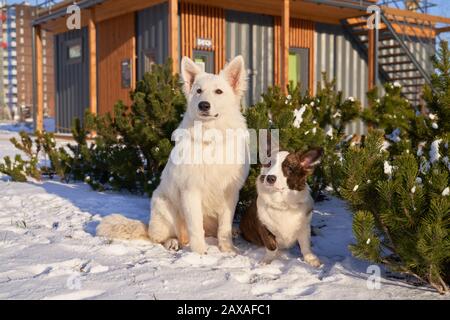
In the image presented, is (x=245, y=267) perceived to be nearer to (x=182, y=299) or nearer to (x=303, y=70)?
(x=182, y=299)

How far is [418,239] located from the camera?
9.95 ft

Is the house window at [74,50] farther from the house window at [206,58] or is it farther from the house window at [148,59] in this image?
the house window at [206,58]

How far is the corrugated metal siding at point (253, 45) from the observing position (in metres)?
14.9

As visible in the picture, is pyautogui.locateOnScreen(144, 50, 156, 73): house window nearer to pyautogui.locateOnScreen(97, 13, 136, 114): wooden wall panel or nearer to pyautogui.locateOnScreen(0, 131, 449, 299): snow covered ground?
pyautogui.locateOnScreen(97, 13, 136, 114): wooden wall panel

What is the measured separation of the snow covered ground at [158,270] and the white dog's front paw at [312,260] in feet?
0.19

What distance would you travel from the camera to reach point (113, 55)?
52.3 feet

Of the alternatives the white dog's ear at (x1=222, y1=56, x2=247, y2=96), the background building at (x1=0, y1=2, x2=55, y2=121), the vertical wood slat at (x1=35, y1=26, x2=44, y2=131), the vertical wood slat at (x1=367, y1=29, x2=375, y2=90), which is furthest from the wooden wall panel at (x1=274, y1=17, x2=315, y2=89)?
the background building at (x1=0, y1=2, x2=55, y2=121)

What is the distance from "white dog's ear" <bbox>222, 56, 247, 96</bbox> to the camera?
14.5ft

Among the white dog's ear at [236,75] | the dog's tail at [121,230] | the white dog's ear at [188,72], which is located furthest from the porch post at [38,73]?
the white dog's ear at [236,75]

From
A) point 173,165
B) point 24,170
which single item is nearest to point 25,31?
point 24,170

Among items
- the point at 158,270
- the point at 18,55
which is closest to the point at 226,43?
the point at 158,270

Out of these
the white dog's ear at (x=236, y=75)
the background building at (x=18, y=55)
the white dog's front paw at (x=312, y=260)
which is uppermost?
the background building at (x=18, y=55)

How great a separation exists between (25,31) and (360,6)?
4760 cm

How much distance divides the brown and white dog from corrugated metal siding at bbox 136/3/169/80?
10.2 metres
